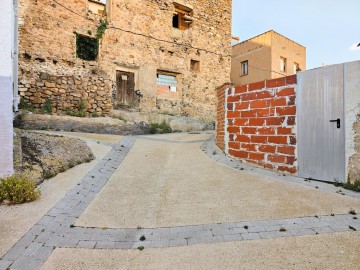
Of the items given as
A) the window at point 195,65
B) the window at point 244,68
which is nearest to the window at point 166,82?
the window at point 195,65

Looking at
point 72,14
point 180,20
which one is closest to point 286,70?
point 180,20

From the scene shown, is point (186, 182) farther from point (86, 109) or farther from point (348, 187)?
point (86, 109)

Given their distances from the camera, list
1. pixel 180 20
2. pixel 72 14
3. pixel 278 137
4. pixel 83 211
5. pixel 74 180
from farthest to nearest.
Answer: pixel 180 20 < pixel 72 14 < pixel 278 137 < pixel 74 180 < pixel 83 211

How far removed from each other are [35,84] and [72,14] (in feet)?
12.0

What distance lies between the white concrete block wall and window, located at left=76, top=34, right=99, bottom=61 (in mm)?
7775

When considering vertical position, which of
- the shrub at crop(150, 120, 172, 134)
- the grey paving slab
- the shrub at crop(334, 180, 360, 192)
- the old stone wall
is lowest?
the grey paving slab

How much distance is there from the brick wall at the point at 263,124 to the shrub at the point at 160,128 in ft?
20.6

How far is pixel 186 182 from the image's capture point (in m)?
4.30

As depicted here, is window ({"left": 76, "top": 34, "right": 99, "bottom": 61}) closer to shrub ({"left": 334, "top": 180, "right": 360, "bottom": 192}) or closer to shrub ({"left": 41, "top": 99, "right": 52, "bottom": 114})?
shrub ({"left": 41, "top": 99, "right": 52, "bottom": 114})

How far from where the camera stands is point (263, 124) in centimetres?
488

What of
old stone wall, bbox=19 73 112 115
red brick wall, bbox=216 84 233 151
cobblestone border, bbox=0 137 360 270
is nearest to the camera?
cobblestone border, bbox=0 137 360 270

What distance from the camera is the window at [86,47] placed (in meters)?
11.4

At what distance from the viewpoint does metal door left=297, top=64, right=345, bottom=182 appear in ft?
12.9

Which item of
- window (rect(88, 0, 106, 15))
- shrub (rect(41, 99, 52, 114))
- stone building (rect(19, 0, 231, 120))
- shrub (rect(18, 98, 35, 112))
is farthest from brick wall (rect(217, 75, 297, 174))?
window (rect(88, 0, 106, 15))
